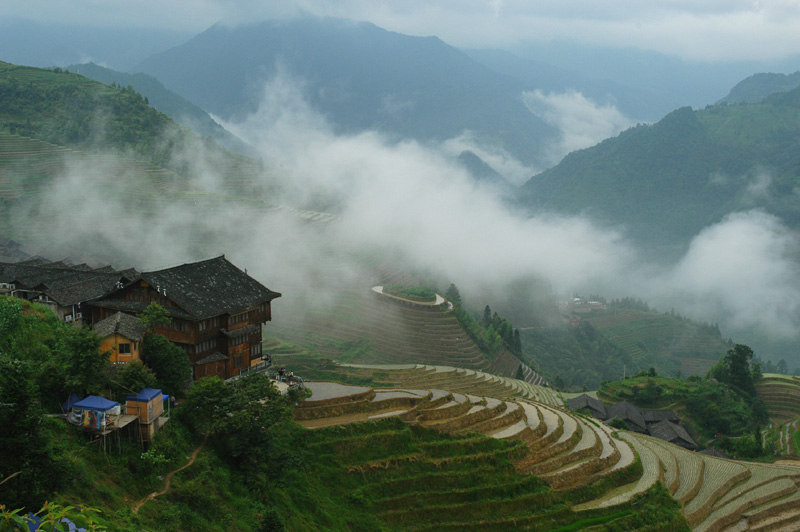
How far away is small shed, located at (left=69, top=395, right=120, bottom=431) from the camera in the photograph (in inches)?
729

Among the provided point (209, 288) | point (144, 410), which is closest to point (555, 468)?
point (209, 288)

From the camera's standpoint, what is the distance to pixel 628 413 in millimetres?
57844

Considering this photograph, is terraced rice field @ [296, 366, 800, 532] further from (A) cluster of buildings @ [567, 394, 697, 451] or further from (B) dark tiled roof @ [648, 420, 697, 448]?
(A) cluster of buildings @ [567, 394, 697, 451]

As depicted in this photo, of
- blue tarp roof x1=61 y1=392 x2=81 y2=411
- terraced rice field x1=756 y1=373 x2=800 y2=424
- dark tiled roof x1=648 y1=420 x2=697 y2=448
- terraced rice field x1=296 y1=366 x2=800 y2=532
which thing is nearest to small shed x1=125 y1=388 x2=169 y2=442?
blue tarp roof x1=61 y1=392 x2=81 y2=411

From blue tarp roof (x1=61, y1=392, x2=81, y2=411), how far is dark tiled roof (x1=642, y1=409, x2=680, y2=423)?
48.1m

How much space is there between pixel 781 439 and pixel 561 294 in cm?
11099

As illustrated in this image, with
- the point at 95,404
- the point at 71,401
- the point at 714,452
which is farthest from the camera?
the point at 714,452

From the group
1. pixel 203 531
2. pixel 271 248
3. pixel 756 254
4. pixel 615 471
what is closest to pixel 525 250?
pixel 756 254

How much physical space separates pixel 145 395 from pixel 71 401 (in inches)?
74.9

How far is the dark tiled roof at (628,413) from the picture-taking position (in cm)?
5600

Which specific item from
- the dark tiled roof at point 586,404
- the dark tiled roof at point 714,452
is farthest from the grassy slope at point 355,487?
the dark tiled roof at point 586,404

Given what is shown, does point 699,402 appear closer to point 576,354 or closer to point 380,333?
point 380,333

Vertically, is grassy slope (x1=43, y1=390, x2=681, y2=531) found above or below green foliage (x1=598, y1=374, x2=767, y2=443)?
above

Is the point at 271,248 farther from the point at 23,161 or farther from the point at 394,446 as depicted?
the point at 394,446
